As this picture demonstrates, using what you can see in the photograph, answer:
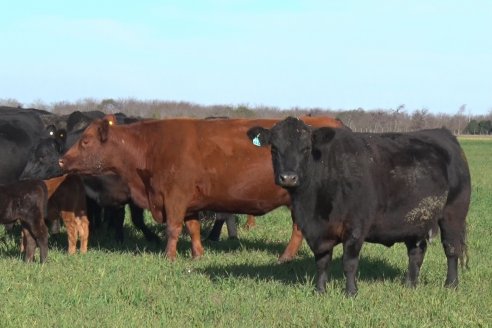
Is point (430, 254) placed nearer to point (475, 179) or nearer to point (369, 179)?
point (369, 179)

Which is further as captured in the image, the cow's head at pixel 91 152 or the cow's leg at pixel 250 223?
the cow's leg at pixel 250 223

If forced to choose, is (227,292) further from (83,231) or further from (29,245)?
(83,231)

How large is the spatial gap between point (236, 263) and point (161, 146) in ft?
5.79

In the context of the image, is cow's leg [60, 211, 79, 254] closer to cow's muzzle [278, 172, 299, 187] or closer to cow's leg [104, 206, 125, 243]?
cow's leg [104, 206, 125, 243]

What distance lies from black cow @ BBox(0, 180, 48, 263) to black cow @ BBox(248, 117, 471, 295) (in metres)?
2.89

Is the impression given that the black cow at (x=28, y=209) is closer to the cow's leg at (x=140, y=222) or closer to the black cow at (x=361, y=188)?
the cow's leg at (x=140, y=222)

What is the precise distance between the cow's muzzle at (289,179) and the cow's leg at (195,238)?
2.94 m

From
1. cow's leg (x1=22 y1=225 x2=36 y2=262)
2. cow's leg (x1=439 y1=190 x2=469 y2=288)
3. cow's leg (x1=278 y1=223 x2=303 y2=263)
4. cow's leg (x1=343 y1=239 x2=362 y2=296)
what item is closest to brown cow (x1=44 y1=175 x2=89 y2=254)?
cow's leg (x1=22 y1=225 x2=36 y2=262)

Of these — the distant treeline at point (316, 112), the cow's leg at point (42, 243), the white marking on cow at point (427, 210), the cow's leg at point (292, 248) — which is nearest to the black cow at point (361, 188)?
the white marking on cow at point (427, 210)

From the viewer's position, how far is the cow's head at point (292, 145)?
649 centimetres

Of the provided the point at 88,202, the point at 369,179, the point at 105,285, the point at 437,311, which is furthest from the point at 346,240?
the point at 88,202

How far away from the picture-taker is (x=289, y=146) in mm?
6586

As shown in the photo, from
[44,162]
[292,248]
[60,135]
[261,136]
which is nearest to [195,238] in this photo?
[292,248]

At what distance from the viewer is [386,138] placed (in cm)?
739
